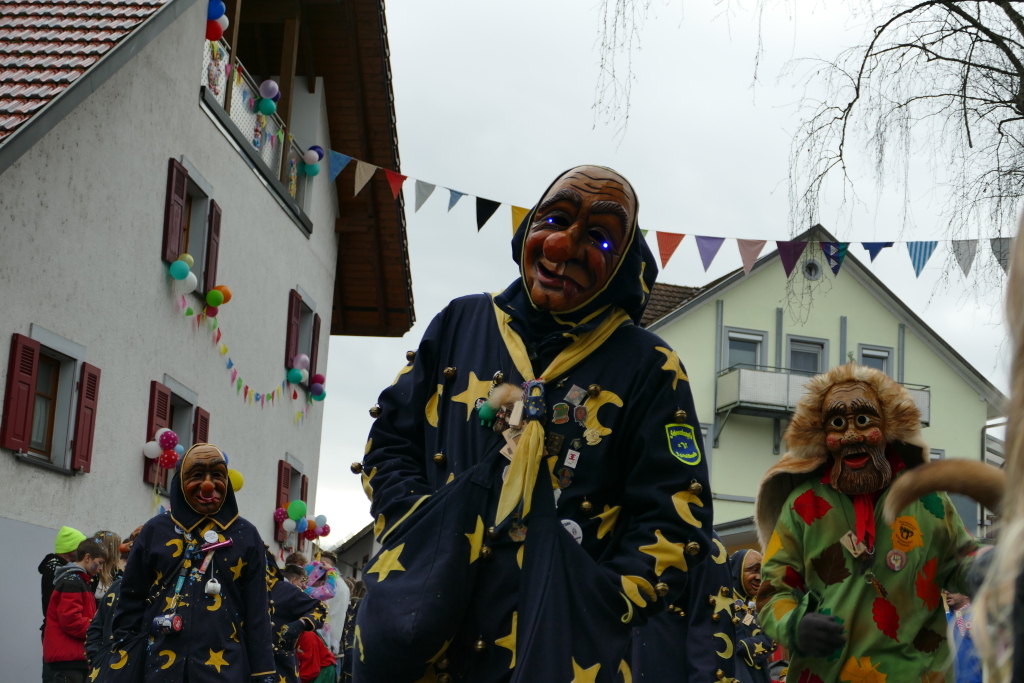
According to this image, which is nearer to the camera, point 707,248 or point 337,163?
point 707,248

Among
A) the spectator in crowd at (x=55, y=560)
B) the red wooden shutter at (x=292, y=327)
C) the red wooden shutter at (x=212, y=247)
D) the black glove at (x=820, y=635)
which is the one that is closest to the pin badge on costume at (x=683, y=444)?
the black glove at (x=820, y=635)

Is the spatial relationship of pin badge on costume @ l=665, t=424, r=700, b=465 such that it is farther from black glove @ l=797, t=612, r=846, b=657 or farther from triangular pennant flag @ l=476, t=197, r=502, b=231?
triangular pennant flag @ l=476, t=197, r=502, b=231

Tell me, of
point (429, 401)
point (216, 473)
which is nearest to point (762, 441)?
point (216, 473)

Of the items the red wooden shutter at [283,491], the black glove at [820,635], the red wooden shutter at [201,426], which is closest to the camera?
the black glove at [820,635]

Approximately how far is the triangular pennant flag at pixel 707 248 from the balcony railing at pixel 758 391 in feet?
61.5

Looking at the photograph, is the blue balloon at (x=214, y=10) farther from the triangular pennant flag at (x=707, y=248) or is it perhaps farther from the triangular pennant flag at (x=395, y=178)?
the triangular pennant flag at (x=707, y=248)

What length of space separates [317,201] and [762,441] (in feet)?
49.1

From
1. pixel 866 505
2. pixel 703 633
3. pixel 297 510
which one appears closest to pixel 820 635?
pixel 866 505

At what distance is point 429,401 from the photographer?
3.60 meters

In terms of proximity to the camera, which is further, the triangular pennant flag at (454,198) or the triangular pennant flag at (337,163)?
the triangular pennant flag at (337,163)

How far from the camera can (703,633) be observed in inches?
263

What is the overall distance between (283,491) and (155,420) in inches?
276

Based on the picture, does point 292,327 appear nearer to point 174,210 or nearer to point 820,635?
point 174,210

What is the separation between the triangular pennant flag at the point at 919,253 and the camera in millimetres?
13797
